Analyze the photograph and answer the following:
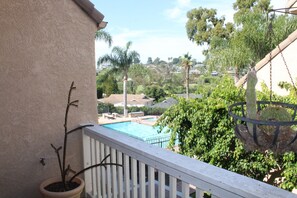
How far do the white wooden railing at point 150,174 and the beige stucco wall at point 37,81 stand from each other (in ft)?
1.10

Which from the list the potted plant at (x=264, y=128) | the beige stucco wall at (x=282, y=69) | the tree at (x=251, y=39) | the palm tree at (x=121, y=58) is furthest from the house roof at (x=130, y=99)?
the potted plant at (x=264, y=128)

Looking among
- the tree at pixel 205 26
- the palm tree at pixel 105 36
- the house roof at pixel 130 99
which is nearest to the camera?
the palm tree at pixel 105 36

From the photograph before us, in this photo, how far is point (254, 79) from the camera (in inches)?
52.7

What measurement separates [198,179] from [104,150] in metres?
A: 1.20

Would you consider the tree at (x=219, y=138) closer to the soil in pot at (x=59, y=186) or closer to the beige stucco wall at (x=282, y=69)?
the beige stucco wall at (x=282, y=69)

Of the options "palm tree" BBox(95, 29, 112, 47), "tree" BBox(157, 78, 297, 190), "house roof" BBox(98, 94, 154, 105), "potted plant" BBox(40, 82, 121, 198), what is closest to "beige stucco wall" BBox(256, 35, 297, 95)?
"tree" BBox(157, 78, 297, 190)

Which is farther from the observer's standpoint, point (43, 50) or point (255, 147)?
point (43, 50)

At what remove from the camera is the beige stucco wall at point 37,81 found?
2.34m

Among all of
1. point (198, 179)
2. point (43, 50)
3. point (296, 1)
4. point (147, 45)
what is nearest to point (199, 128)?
point (296, 1)

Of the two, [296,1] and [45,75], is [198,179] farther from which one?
[296,1]

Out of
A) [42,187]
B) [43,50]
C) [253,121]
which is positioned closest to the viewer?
[253,121]

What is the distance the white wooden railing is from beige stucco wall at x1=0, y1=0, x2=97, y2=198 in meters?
0.34

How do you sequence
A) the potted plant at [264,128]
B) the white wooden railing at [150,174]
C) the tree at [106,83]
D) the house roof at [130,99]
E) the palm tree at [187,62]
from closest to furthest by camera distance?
the white wooden railing at [150,174]
the potted plant at [264,128]
the tree at [106,83]
the palm tree at [187,62]
the house roof at [130,99]

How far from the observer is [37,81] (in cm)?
245
